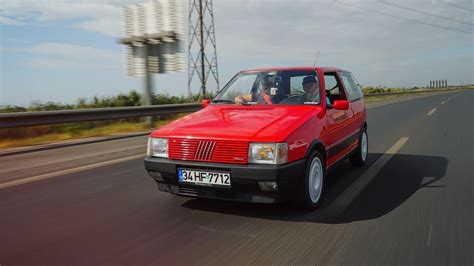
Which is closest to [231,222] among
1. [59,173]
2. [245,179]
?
[245,179]

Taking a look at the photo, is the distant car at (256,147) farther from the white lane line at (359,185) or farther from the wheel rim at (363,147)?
the wheel rim at (363,147)

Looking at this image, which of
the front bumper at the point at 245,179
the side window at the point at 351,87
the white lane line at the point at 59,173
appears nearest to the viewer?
the front bumper at the point at 245,179

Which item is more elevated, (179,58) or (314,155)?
(179,58)

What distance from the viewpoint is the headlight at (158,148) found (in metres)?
3.93

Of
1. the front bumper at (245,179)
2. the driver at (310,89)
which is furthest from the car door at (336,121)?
the front bumper at (245,179)

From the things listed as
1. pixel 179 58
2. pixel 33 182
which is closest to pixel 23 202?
pixel 33 182

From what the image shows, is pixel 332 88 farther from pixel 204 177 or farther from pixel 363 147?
pixel 204 177

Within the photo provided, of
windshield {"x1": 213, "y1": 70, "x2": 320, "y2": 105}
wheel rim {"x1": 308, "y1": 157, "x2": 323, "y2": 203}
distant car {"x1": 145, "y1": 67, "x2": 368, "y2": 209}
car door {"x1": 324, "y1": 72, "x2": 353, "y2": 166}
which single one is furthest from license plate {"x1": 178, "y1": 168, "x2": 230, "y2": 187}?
car door {"x1": 324, "y1": 72, "x2": 353, "y2": 166}

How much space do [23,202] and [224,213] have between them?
2.19 metres

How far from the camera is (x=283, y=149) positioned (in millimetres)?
3598

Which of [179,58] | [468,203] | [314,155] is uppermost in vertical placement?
[179,58]

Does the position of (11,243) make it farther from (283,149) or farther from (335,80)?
(335,80)

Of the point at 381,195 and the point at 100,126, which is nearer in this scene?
the point at 381,195

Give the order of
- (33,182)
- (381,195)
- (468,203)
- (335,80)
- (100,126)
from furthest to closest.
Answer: (100,126) → (335,80) → (33,182) → (381,195) → (468,203)
